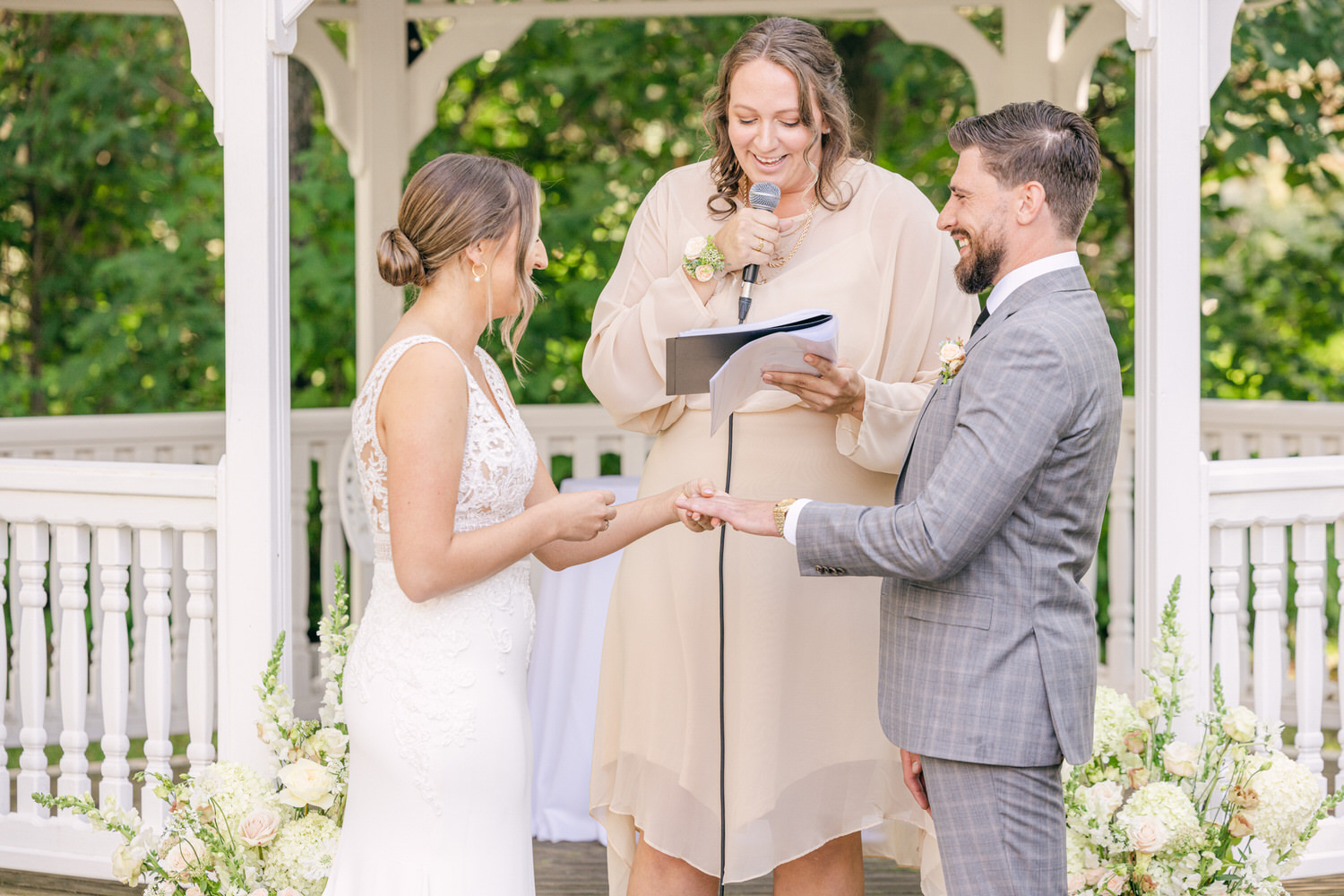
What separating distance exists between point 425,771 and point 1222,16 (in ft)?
8.90

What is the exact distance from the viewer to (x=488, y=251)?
7.79 ft

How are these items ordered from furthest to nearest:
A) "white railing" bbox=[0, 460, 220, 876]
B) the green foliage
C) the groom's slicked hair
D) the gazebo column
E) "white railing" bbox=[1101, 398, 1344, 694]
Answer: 1. the green foliage
2. "white railing" bbox=[1101, 398, 1344, 694]
3. the gazebo column
4. "white railing" bbox=[0, 460, 220, 876]
5. the groom's slicked hair

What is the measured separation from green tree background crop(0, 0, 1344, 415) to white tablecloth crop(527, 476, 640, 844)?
11.5 feet

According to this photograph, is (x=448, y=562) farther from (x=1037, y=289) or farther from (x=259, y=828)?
(x=259, y=828)

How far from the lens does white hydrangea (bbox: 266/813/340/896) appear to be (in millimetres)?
3164

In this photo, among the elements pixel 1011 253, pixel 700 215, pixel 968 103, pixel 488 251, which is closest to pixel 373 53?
pixel 700 215

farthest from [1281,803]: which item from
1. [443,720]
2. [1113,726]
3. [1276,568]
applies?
[443,720]

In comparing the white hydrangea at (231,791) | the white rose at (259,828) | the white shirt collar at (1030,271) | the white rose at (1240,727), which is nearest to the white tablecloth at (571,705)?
the white hydrangea at (231,791)

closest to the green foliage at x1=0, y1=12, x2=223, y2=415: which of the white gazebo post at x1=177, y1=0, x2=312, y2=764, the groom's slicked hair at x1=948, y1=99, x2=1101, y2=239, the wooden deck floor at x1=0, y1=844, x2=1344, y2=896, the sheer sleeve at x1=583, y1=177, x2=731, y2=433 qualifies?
the wooden deck floor at x1=0, y1=844, x2=1344, y2=896

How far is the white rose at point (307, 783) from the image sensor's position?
3.17 m

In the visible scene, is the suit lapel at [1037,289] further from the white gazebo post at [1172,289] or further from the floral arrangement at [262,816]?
the floral arrangement at [262,816]

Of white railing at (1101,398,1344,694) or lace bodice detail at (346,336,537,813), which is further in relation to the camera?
white railing at (1101,398,1344,694)

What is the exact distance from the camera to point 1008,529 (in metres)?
2.17

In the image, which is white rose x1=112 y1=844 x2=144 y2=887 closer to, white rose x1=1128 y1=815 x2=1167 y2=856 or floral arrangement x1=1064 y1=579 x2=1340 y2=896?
floral arrangement x1=1064 y1=579 x2=1340 y2=896
